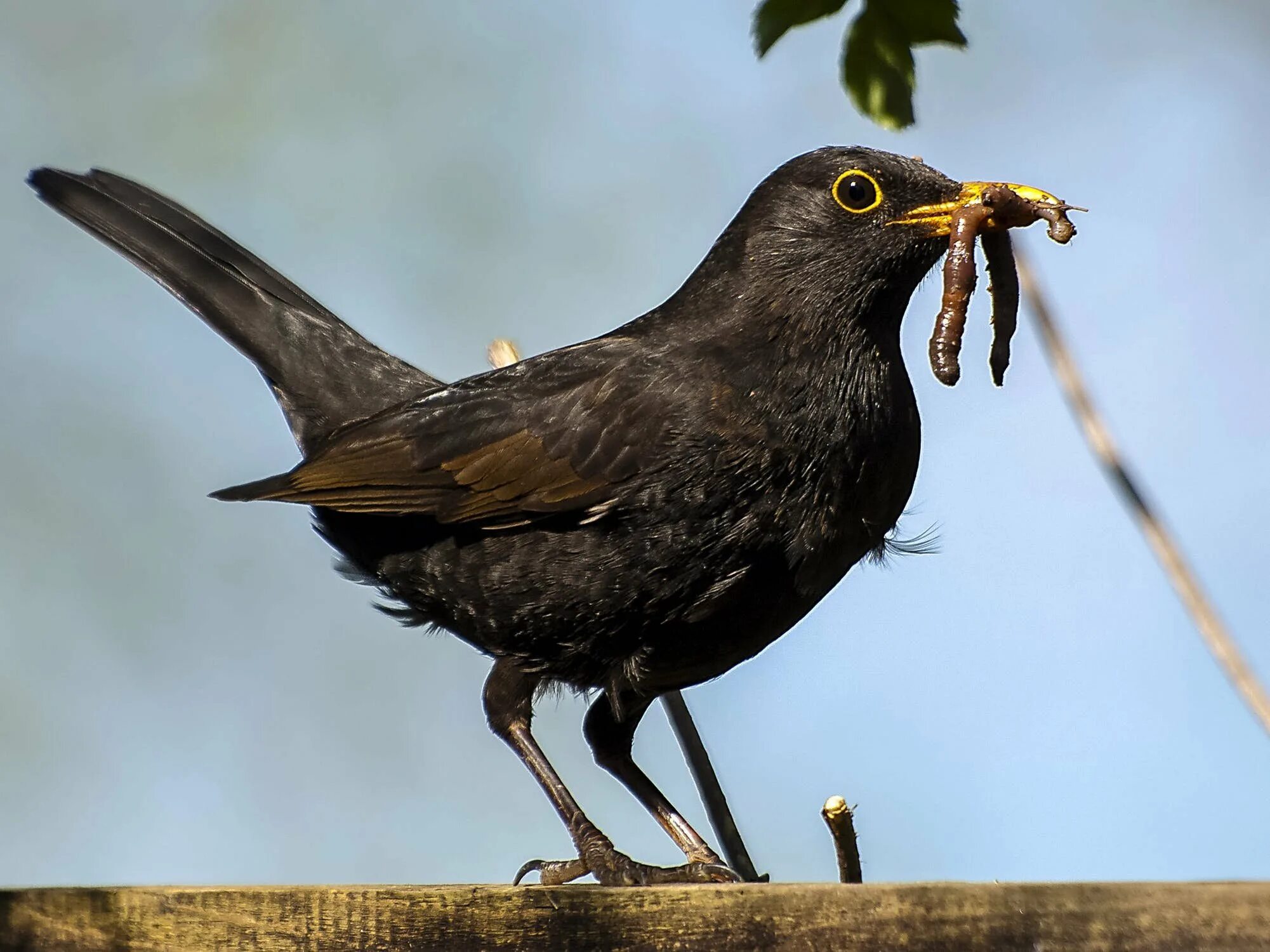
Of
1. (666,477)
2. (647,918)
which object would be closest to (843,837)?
(647,918)

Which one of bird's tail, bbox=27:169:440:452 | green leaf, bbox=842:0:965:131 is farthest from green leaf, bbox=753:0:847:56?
bird's tail, bbox=27:169:440:452

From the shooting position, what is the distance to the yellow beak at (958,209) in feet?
10.2

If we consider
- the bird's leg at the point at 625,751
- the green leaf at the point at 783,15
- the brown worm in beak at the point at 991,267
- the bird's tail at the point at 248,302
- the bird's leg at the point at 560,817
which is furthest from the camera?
the bird's tail at the point at 248,302

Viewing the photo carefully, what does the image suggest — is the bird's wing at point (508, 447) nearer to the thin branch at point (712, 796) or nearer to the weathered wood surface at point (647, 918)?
the thin branch at point (712, 796)

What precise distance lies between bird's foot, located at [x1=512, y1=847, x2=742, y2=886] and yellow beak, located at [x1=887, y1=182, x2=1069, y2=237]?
1552 mm

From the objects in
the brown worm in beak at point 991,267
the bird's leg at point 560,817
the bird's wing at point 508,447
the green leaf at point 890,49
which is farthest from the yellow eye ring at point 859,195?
the bird's leg at point 560,817

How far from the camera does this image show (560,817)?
3.46 meters

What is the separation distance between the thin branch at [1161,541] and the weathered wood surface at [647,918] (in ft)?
1.12

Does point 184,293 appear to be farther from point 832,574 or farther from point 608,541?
point 832,574

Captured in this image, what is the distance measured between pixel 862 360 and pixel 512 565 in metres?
0.98

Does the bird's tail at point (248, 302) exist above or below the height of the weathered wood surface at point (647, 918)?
above

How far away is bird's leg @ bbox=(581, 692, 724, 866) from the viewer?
371 cm

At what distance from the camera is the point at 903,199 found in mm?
3459

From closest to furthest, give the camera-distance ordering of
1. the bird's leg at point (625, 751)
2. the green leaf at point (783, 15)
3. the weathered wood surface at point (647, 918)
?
the weathered wood surface at point (647, 918) < the green leaf at point (783, 15) < the bird's leg at point (625, 751)
